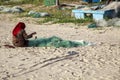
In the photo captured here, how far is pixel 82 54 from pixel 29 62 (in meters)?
1.50

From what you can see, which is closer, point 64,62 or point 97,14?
point 64,62

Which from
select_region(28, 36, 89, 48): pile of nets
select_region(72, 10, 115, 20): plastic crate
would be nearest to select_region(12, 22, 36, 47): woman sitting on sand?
select_region(28, 36, 89, 48): pile of nets

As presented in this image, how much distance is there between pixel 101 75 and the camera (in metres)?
7.45

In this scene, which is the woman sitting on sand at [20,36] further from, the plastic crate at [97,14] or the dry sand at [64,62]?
the plastic crate at [97,14]

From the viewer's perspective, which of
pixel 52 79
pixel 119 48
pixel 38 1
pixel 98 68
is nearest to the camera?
pixel 52 79

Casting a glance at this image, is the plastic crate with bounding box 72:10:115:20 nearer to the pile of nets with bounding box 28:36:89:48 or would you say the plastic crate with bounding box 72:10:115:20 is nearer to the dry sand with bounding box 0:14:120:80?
the dry sand with bounding box 0:14:120:80

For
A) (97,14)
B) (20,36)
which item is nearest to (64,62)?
(20,36)

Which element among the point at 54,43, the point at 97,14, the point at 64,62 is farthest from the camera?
the point at 97,14

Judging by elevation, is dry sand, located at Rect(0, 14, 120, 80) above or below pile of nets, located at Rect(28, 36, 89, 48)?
below

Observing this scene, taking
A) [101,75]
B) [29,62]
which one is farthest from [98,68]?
[29,62]

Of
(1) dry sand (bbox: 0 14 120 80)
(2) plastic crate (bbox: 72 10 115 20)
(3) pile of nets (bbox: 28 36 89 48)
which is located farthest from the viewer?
(2) plastic crate (bbox: 72 10 115 20)

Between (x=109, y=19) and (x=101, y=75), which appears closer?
(x=101, y=75)

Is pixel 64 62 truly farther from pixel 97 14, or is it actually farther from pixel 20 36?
pixel 97 14

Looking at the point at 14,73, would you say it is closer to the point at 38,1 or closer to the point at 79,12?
the point at 79,12
